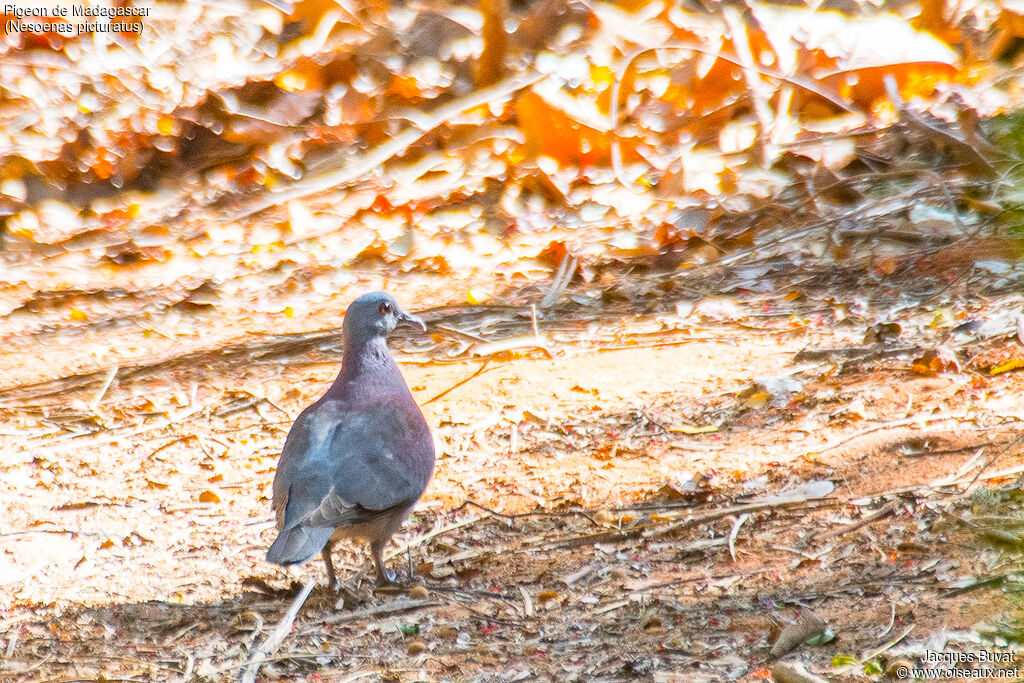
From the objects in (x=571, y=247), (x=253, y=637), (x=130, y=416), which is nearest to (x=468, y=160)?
(x=571, y=247)

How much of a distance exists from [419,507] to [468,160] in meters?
3.03

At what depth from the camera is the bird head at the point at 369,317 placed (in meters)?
3.85

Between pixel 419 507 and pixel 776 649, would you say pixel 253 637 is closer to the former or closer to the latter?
pixel 419 507

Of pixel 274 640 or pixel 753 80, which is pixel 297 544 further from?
pixel 753 80

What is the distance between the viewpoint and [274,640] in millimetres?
3016

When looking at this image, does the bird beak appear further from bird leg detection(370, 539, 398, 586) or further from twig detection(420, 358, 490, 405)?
bird leg detection(370, 539, 398, 586)

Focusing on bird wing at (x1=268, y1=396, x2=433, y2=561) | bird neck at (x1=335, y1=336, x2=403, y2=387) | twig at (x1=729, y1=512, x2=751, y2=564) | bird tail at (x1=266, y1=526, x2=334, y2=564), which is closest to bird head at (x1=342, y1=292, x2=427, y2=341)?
bird neck at (x1=335, y1=336, x2=403, y2=387)

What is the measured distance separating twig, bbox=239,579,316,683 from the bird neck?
775 mm

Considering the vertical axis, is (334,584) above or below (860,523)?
below

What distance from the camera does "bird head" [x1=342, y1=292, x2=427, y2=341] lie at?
12.6 feet

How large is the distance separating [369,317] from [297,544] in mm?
1107

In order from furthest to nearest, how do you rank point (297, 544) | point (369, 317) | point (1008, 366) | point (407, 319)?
1. point (407, 319)
2. point (1008, 366)
3. point (369, 317)
4. point (297, 544)

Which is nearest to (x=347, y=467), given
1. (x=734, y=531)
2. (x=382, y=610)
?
(x=382, y=610)

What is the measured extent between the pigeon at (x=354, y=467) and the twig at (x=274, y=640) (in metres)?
0.18
